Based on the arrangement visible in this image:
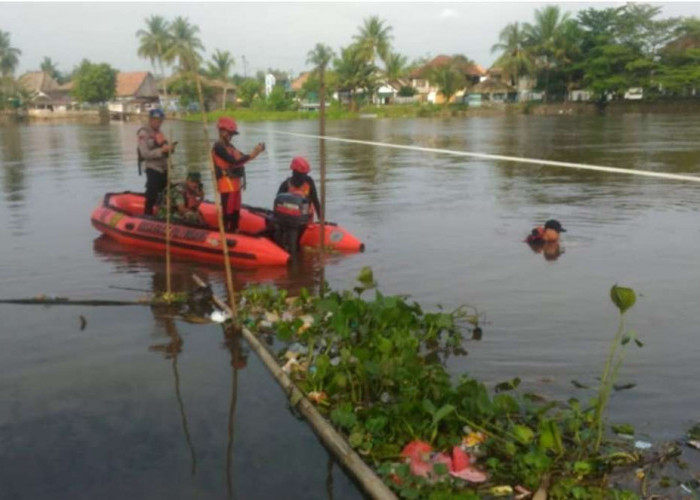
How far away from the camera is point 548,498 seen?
4273mm

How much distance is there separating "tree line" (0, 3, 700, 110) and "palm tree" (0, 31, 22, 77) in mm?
139

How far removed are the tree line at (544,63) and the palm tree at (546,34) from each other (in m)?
0.11

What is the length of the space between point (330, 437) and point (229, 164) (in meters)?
6.46

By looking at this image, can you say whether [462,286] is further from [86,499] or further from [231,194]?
[86,499]

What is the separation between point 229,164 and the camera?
35.1ft

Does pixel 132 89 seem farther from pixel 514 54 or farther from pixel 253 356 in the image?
pixel 253 356

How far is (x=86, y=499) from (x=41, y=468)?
0.56 meters

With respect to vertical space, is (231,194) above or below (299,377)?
above

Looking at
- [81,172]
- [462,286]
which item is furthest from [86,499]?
[81,172]

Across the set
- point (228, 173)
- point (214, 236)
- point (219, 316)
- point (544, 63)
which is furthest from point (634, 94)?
point (219, 316)

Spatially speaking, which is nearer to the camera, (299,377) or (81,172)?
(299,377)

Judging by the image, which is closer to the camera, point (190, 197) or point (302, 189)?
point (302, 189)

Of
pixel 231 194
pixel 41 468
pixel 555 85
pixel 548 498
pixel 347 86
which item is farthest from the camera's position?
Answer: pixel 347 86

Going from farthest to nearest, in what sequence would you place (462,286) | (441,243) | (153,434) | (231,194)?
(441,243) → (231,194) → (462,286) → (153,434)
